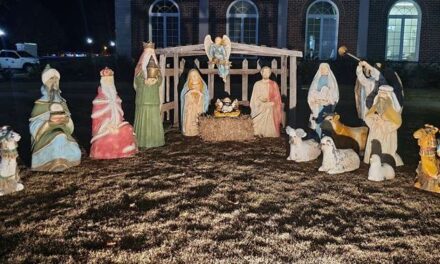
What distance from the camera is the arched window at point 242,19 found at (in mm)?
21359

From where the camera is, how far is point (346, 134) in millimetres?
7578

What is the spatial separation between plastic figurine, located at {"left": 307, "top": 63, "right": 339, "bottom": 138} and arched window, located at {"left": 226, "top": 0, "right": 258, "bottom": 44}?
13.2m

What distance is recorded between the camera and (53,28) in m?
40.1

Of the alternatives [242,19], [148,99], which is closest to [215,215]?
[148,99]

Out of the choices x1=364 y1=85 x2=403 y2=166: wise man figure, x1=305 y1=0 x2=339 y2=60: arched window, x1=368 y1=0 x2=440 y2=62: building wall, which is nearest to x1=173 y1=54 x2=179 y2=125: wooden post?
x1=364 y1=85 x2=403 y2=166: wise man figure

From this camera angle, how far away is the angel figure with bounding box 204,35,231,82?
9.20m

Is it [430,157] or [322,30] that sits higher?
[322,30]

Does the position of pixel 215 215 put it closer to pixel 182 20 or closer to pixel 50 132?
pixel 50 132

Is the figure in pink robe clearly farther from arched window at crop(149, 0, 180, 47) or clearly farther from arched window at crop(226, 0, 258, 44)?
arched window at crop(149, 0, 180, 47)

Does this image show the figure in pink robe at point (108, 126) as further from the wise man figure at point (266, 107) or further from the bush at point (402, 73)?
the bush at point (402, 73)

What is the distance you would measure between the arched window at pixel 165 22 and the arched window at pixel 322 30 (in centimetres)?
568

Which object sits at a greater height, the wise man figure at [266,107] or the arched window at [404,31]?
the arched window at [404,31]

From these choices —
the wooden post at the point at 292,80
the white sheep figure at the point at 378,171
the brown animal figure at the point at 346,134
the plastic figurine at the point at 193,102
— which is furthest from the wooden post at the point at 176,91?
the white sheep figure at the point at 378,171

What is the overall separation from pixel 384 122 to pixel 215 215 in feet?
9.56
